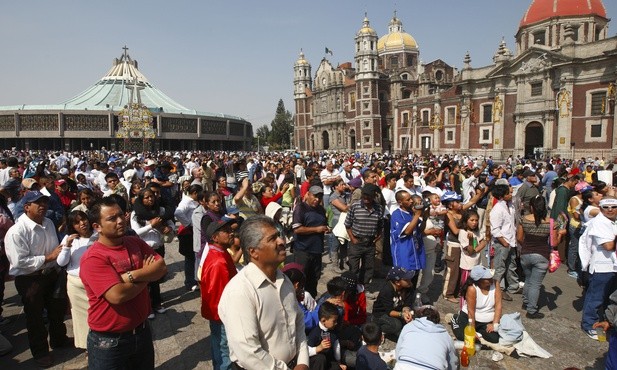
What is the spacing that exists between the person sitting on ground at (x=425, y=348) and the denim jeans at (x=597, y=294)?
270 cm

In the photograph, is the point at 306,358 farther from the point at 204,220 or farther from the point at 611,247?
the point at 611,247

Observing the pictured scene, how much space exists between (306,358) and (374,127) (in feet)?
173

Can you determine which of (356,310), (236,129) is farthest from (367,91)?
(356,310)

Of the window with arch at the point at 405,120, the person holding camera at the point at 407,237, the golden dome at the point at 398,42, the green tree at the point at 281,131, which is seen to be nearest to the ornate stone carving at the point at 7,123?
the green tree at the point at 281,131

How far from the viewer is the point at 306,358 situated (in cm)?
235

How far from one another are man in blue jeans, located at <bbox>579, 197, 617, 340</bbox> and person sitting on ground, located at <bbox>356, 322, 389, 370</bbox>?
9.75 feet

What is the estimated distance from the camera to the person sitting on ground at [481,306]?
4.50m

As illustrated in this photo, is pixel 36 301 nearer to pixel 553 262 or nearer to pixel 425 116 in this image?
pixel 553 262

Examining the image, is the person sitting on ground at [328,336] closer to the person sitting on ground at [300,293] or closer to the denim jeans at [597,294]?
the person sitting on ground at [300,293]

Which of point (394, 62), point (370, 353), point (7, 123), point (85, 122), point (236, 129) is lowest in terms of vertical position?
point (370, 353)

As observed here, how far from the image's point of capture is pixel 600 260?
4.77 meters

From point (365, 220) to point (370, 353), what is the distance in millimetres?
2212

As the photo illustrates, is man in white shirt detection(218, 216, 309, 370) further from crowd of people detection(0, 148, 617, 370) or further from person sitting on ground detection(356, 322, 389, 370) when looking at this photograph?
person sitting on ground detection(356, 322, 389, 370)

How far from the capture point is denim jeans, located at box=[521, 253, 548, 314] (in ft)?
17.5
